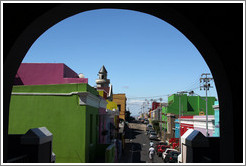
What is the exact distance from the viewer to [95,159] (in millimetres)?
16922

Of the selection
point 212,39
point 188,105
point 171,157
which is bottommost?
point 171,157

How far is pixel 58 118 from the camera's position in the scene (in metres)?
14.1

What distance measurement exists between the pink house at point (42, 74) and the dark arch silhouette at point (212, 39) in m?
19.0

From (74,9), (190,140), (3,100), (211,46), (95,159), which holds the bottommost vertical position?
(95,159)

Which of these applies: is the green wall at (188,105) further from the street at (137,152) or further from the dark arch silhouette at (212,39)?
the dark arch silhouette at (212,39)

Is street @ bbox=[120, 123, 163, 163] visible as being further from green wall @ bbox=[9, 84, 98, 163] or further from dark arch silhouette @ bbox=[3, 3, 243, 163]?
dark arch silhouette @ bbox=[3, 3, 243, 163]

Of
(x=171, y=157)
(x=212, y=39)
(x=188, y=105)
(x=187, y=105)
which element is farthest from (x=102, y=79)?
(x=212, y=39)

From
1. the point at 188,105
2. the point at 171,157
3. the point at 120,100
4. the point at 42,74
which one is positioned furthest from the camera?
the point at 120,100

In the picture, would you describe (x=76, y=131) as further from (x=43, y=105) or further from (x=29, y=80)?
(x=29, y=80)

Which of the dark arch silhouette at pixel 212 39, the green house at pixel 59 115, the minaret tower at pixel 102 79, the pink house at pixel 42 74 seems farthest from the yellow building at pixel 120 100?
the dark arch silhouette at pixel 212 39

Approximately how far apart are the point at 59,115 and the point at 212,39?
1189 cm

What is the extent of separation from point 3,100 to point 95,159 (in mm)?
14193

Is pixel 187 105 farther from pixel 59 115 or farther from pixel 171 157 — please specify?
pixel 59 115

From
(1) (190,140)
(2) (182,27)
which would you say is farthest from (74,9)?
(1) (190,140)
